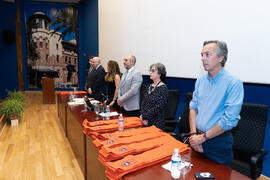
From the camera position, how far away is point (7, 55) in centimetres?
795

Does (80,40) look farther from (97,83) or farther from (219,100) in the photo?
(219,100)

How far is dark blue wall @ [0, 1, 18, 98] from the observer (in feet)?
24.9

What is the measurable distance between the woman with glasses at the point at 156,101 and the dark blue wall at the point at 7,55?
7.21 meters

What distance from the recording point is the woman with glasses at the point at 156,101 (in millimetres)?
2252

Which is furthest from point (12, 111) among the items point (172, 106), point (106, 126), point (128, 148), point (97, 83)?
point (128, 148)

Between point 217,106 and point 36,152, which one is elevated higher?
point 217,106

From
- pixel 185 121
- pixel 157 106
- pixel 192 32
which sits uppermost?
pixel 192 32

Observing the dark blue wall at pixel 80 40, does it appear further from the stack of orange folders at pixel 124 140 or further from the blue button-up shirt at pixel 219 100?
the blue button-up shirt at pixel 219 100

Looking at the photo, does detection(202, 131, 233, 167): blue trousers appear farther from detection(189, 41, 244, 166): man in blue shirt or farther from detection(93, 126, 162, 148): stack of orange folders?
detection(93, 126, 162, 148): stack of orange folders

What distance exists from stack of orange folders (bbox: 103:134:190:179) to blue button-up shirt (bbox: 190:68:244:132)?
0.29 m

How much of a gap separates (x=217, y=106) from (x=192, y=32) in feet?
5.05

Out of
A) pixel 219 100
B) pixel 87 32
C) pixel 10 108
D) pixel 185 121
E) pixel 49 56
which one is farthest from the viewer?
pixel 49 56

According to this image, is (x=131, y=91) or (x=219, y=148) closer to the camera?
(x=219, y=148)

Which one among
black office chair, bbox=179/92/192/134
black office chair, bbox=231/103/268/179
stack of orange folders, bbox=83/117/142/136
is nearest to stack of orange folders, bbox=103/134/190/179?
stack of orange folders, bbox=83/117/142/136
